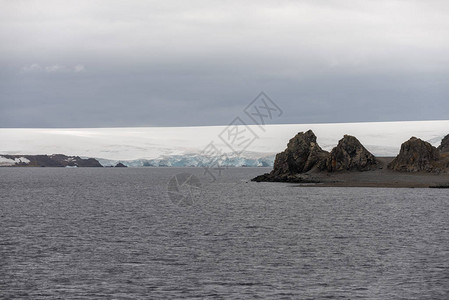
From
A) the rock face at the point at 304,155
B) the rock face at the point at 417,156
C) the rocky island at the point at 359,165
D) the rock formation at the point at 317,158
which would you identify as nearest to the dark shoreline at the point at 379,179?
the rocky island at the point at 359,165

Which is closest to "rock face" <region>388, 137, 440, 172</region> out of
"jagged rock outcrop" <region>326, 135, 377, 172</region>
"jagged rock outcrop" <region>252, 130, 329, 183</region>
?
"jagged rock outcrop" <region>326, 135, 377, 172</region>

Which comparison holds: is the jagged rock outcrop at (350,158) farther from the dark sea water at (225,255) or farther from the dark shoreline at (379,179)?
the dark sea water at (225,255)

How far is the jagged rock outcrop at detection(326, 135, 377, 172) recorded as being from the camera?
183m

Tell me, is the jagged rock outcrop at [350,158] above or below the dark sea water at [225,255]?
above

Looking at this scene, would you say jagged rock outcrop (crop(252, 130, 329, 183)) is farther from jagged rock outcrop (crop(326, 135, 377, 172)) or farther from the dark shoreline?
jagged rock outcrop (crop(326, 135, 377, 172))

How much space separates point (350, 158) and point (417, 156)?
752 inches

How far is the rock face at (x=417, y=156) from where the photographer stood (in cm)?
17288

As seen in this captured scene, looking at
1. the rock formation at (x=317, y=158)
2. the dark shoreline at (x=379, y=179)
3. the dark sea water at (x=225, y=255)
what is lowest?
the dark sea water at (x=225, y=255)

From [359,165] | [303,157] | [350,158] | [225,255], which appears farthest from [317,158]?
[225,255]

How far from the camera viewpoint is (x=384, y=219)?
85500 mm

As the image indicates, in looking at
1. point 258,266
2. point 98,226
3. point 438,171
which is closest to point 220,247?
point 258,266

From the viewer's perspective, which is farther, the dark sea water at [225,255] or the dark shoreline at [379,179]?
the dark shoreline at [379,179]

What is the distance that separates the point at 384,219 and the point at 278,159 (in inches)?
4480

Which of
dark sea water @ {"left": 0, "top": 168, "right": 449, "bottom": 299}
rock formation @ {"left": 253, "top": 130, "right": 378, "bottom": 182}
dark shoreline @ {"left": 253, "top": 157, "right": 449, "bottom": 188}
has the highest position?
rock formation @ {"left": 253, "top": 130, "right": 378, "bottom": 182}
